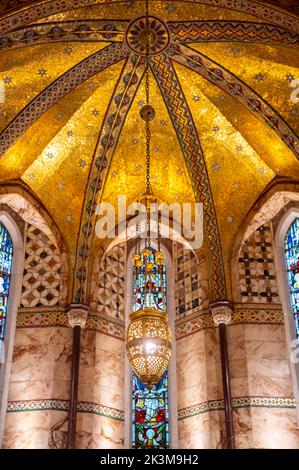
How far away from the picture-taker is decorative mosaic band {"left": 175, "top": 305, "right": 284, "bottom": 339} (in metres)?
12.2

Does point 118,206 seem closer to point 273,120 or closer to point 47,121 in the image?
point 47,121

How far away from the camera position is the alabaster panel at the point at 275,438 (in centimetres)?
1116

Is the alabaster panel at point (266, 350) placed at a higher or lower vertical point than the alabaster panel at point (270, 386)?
higher

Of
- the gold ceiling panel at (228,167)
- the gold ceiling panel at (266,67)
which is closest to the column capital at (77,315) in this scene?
the gold ceiling panel at (228,167)

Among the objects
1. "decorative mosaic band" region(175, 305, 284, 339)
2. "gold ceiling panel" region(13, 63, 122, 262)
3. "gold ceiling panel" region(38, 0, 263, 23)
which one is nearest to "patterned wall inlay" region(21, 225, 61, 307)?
"gold ceiling panel" region(13, 63, 122, 262)

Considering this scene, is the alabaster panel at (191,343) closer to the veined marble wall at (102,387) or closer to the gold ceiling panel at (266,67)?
the veined marble wall at (102,387)

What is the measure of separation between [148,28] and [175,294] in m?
4.75

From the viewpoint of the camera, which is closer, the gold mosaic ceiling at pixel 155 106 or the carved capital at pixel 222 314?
the gold mosaic ceiling at pixel 155 106

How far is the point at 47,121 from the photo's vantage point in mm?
12523

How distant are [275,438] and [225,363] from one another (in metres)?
1.42

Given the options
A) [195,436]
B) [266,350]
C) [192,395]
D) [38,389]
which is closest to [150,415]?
[192,395]

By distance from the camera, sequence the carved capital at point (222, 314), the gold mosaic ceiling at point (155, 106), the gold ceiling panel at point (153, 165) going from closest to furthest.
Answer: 1. the gold mosaic ceiling at point (155, 106)
2. the carved capital at point (222, 314)
3. the gold ceiling panel at point (153, 165)

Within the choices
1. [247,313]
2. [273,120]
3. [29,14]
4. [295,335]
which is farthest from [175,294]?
[29,14]

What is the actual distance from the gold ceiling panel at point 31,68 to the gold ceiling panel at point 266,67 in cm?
196
